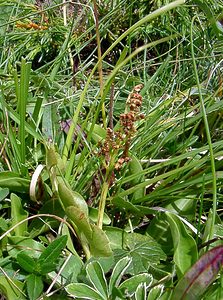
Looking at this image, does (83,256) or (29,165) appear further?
(29,165)

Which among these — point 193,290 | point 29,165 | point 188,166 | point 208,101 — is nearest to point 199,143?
point 208,101

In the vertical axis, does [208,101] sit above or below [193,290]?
above

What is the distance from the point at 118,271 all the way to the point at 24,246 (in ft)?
0.63

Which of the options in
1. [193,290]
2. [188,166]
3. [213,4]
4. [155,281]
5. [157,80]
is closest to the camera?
[193,290]

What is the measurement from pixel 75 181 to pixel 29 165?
0.32ft

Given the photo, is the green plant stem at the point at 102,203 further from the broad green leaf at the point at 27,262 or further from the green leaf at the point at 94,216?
the broad green leaf at the point at 27,262

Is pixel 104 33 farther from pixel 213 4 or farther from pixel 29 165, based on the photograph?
pixel 29 165

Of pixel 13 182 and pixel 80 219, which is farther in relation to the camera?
pixel 13 182

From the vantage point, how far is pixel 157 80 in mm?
1497

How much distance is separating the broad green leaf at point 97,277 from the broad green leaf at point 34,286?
10 centimetres

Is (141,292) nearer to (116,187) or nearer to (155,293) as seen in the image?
(155,293)

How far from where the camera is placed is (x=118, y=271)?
916 millimetres

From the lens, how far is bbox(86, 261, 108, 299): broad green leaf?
888 mm

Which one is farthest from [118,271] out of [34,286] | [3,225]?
[3,225]
